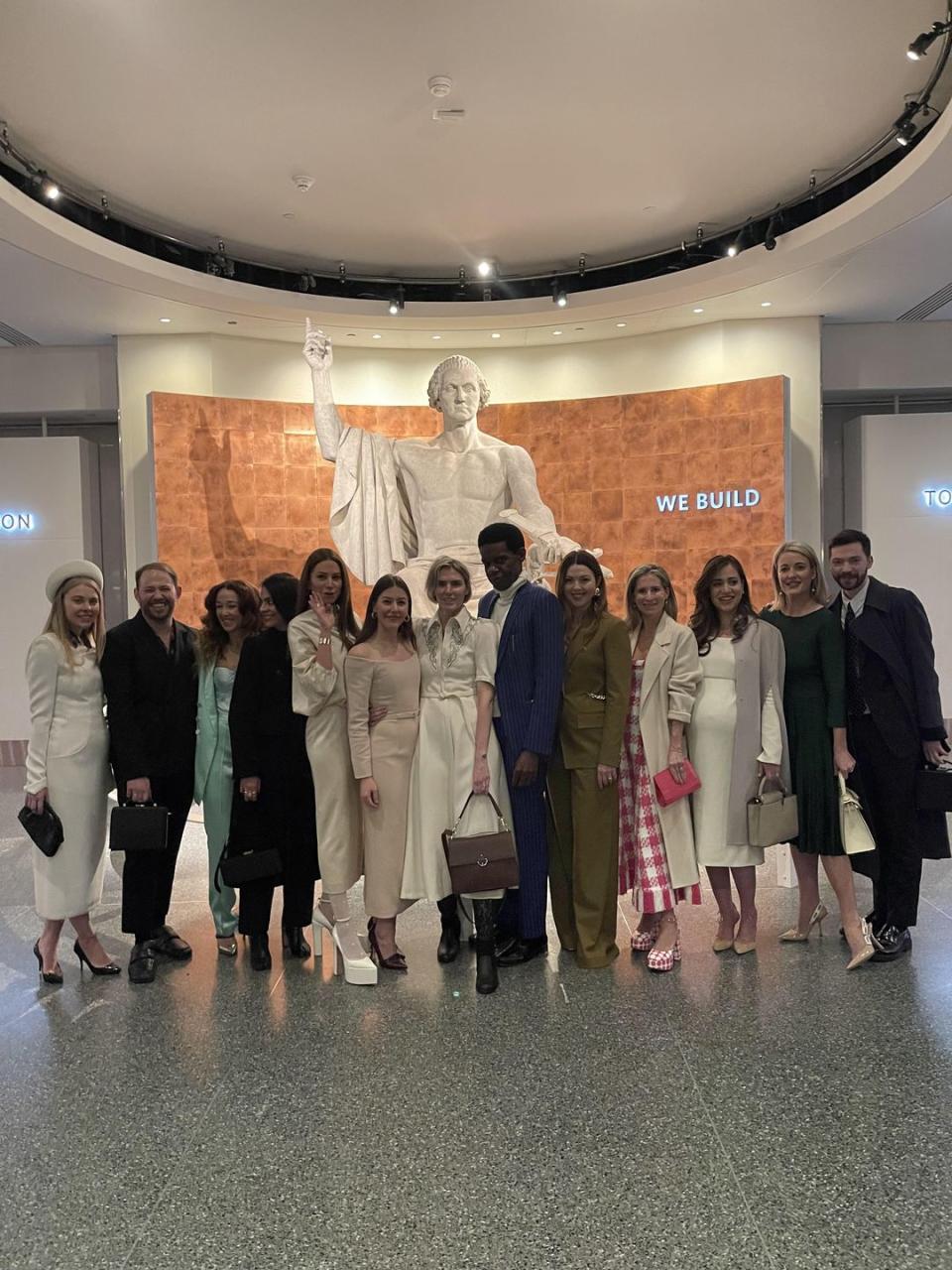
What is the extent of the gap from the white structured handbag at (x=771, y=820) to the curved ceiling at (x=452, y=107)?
3928 millimetres

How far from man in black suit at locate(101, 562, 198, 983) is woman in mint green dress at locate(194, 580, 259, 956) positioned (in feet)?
0.16

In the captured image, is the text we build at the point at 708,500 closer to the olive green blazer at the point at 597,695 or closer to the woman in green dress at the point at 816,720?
the woman in green dress at the point at 816,720

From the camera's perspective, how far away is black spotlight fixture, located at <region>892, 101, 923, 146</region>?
223 inches

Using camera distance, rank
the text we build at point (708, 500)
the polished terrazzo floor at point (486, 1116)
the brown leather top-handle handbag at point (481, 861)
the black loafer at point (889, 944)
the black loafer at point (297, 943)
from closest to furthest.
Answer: the polished terrazzo floor at point (486, 1116)
the brown leather top-handle handbag at point (481, 861)
the black loafer at point (889, 944)
the black loafer at point (297, 943)
the text we build at point (708, 500)

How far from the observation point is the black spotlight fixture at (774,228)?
7.46 meters

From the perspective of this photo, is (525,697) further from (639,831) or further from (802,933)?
(802,933)

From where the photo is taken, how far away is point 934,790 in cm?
370

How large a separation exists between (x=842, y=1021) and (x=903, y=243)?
6.08m

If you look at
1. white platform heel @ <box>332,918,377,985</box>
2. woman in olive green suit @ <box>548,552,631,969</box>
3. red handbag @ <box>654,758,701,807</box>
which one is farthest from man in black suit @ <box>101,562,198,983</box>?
red handbag @ <box>654,758,701,807</box>

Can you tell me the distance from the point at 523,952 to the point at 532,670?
1.11m

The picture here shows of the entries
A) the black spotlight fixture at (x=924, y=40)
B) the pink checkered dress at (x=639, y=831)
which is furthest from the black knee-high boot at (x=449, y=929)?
the black spotlight fixture at (x=924, y=40)

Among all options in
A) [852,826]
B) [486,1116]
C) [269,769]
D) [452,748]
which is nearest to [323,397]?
[269,769]

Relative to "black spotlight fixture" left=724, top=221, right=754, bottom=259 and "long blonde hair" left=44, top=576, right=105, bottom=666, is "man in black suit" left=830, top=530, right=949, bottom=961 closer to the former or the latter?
"long blonde hair" left=44, top=576, right=105, bottom=666

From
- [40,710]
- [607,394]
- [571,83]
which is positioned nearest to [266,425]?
[607,394]
